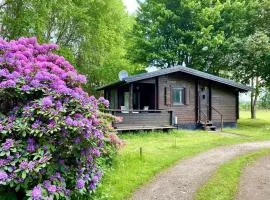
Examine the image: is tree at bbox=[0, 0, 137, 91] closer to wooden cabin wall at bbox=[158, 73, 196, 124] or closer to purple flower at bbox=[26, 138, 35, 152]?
wooden cabin wall at bbox=[158, 73, 196, 124]

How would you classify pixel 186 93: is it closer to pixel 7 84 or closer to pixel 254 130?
pixel 254 130

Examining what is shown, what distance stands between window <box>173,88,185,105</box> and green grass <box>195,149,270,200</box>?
10.7 meters

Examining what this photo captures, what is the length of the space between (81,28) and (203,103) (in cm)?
1201

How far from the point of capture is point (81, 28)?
93.9 feet

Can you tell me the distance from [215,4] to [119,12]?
8.42 metres

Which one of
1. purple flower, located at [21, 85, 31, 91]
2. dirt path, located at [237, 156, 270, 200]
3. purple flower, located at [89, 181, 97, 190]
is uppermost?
purple flower, located at [21, 85, 31, 91]

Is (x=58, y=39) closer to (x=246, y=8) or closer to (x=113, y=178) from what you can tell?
(x=246, y=8)

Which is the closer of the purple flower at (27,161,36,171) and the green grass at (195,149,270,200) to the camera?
the purple flower at (27,161,36,171)

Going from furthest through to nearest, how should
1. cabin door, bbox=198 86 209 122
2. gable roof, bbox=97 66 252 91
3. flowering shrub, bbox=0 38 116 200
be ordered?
1. cabin door, bbox=198 86 209 122
2. gable roof, bbox=97 66 252 91
3. flowering shrub, bbox=0 38 116 200

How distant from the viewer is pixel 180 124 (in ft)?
68.8

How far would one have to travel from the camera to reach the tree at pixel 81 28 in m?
22.1

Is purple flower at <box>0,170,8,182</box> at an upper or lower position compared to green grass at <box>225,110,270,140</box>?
upper

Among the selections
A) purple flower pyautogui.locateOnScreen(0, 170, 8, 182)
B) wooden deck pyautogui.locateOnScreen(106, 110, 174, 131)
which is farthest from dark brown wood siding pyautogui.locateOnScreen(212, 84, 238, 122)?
purple flower pyautogui.locateOnScreen(0, 170, 8, 182)

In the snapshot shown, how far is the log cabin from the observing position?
749 inches
